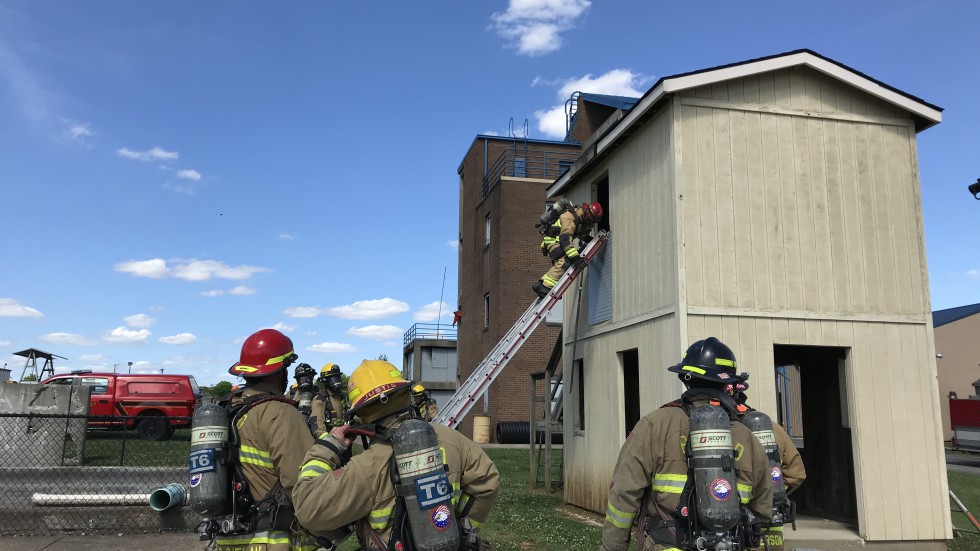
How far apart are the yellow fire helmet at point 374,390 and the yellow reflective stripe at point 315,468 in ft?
0.85

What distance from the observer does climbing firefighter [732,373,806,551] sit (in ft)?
18.6

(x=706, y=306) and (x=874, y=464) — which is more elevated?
(x=706, y=306)

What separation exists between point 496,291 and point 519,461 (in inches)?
404

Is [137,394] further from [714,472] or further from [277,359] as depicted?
[714,472]

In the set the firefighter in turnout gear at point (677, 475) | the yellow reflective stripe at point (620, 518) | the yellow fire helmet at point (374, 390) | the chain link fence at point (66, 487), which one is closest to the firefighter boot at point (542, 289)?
the chain link fence at point (66, 487)

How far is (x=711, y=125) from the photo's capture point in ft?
30.9

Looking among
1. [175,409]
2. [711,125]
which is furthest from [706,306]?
[175,409]

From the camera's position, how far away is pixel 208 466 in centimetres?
374

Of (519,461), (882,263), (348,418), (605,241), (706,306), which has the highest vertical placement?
(605,241)

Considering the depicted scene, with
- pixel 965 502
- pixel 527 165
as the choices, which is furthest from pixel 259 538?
pixel 527 165

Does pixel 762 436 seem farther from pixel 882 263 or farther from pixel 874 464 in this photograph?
pixel 882 263

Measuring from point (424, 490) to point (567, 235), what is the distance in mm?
9145

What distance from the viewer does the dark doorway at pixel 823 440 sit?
1087 centimetres

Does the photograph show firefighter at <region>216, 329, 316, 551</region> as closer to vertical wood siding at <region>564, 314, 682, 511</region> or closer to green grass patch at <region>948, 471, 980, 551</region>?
vertical wood siding at <region>564, 314, 682, 511</region>
